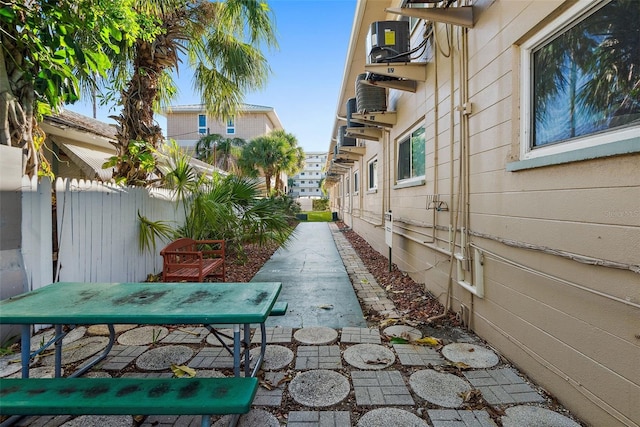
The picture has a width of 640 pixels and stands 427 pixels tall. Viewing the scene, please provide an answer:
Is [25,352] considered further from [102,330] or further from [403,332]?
[403,332]

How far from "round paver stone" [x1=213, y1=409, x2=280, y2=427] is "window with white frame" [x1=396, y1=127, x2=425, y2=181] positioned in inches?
176

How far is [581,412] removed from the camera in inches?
83.3

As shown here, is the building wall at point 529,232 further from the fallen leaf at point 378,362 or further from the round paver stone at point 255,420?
the round paver stone at point 255,420

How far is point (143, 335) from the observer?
3.51 m

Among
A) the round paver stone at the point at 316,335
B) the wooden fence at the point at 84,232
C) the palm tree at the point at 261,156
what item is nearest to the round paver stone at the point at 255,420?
the round paver stone at the point at 316,335

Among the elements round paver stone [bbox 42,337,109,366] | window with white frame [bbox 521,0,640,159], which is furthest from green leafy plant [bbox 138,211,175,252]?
window with white frame [bbox 521,0,640,159]

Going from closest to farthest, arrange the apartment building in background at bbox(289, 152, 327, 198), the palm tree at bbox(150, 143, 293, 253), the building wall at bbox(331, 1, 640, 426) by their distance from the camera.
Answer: the building wall at bbox(331, 1, 640, 426)
the palm tree at bbox(150, 143, 293, 253)
the apartment building in background at bbox(289, 152, 327, 198)

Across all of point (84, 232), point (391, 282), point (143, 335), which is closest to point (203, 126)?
point (84, 232)

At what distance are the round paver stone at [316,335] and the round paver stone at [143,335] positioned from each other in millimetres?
1440

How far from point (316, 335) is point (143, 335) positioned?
1849 millimetres

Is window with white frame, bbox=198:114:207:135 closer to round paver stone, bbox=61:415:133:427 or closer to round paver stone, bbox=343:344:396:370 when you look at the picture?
round paver stone, bbox=343:344:396:370

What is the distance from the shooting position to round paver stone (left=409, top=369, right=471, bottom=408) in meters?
2.35

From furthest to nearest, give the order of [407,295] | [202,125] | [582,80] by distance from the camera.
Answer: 1. [202,125]
2. [407,295]
3. [582,80]

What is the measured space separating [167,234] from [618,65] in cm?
630
